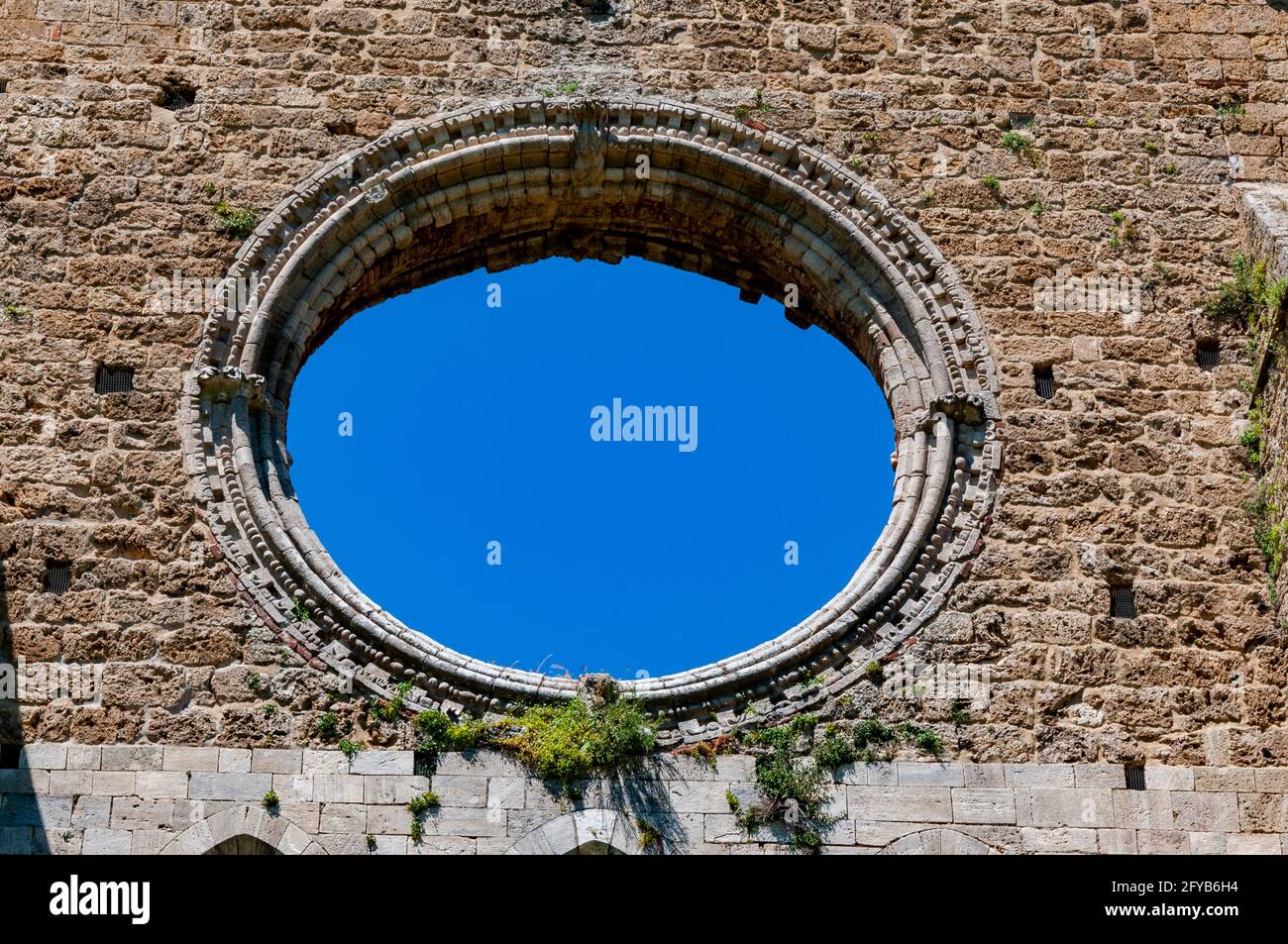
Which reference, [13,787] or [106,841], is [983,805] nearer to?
[106,841]

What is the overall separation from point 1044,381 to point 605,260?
11.0 ft

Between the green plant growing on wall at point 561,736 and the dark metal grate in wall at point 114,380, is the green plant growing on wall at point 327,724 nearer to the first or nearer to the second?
the green plant growing on wall at point 561,736

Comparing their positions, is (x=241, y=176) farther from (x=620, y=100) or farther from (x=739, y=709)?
(x=739, y=709)

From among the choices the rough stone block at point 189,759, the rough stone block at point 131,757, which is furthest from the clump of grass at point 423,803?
the rough stone block at point 131,757

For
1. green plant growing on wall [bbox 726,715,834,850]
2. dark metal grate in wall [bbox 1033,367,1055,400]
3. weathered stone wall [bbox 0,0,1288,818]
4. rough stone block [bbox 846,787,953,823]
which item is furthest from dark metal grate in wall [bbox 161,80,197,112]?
rough stone block [bbox 846,787,953,823]

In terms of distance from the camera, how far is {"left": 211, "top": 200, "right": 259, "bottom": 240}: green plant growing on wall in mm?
15891

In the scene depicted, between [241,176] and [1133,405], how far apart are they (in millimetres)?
6340

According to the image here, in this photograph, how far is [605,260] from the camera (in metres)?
17.0

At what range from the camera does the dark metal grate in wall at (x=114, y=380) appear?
15.4 m

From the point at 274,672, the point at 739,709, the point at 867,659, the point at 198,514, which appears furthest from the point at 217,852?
the point at 867,659

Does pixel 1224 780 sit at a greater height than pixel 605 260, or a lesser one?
lesser

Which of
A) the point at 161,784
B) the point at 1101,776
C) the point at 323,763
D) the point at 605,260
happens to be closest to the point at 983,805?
the point at 1101,776

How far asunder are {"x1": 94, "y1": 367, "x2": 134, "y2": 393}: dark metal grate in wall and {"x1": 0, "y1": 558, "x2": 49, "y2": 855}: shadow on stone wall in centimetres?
192

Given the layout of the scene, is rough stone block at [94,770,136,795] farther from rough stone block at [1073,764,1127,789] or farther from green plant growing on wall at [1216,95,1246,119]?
green plant growing on wall at [1216,95,1246,119]
